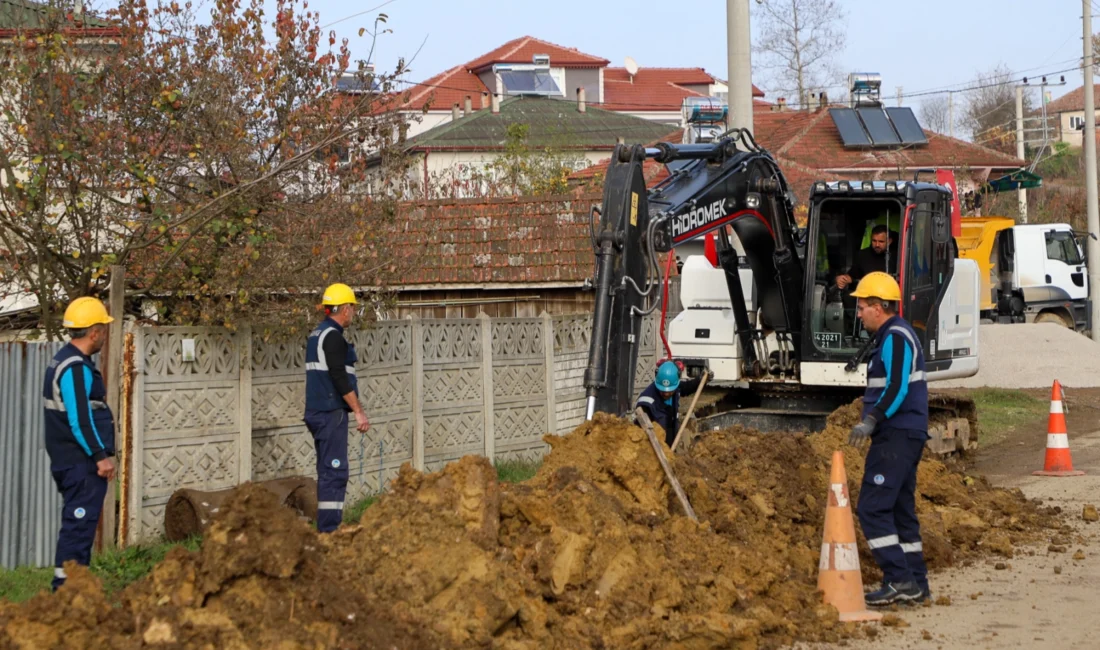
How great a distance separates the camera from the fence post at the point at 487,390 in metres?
14.2

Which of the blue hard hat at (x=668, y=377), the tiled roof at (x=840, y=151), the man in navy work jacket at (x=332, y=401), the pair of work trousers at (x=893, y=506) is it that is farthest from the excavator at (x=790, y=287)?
the tiled roof at (x=840, y=151)

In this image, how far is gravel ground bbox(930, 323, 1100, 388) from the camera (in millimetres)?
25984

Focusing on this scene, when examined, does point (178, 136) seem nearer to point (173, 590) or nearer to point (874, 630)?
point (173, 590)

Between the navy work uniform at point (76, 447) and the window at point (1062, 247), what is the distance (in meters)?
29.4

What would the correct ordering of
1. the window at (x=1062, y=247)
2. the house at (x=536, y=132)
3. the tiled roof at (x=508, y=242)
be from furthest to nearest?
the house at (x=536, y=132) < the window at (x=1062, y=247) < the tiled roof at (x=508, y=242)

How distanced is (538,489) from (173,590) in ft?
9.02

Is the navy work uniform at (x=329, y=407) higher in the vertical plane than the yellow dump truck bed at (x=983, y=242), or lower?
lower

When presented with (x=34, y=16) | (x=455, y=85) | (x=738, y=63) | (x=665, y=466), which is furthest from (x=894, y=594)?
(x=455, y=85)

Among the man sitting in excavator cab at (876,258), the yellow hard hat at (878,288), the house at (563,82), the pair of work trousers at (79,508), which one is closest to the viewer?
the pair of work trousers at (79,508)

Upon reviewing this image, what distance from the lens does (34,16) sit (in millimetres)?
A: 12109

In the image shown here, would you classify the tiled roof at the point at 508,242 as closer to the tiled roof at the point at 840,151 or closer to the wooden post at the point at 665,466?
the wooden post at the point at 665,466

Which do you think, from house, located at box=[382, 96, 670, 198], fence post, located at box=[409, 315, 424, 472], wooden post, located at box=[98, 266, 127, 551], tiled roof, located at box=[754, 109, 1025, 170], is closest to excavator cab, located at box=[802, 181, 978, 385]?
fence post, located at box=[409, 315, 424, 472]

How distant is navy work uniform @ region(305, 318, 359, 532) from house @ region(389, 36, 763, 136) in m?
49.1

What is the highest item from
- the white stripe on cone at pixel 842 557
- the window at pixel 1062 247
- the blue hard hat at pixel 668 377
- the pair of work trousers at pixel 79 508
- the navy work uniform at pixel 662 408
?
the window at pixel 1062 247
